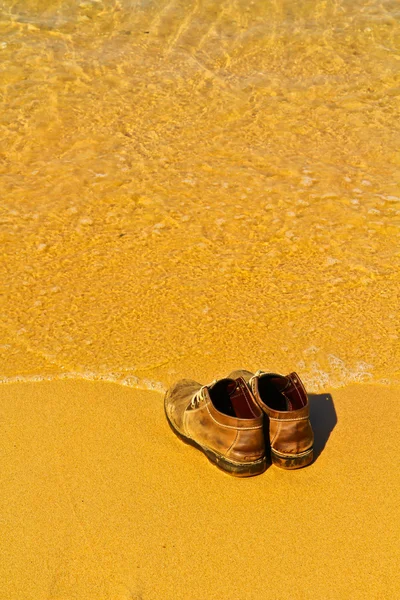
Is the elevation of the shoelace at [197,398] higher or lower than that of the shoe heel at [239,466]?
higher

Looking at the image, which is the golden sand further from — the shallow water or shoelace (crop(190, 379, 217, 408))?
shoelace (crop(190, 379, 217, 408))

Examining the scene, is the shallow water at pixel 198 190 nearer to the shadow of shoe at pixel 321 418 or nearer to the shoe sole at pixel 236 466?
the shadow of shoe at pixel 321 418

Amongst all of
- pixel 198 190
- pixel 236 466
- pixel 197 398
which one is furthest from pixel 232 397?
pixel 198 190

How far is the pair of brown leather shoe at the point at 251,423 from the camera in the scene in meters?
2.58

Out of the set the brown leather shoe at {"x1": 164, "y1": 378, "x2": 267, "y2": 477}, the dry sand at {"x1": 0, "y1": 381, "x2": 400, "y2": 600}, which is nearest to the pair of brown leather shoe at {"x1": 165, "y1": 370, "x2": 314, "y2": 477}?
the brown leather shoe at {"x1": 164, "y1": 378, "x2": 267, "y2": 477}

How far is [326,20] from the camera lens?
7.66 meters

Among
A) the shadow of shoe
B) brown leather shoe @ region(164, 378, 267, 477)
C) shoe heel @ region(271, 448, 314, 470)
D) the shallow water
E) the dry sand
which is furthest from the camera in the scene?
the shallow water

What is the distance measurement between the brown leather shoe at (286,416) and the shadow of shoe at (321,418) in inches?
7.3

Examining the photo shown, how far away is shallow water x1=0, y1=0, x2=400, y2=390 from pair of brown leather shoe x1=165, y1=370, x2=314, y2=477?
1.83 ft

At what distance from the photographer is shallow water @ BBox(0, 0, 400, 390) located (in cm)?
349

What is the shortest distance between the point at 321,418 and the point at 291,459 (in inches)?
16.8

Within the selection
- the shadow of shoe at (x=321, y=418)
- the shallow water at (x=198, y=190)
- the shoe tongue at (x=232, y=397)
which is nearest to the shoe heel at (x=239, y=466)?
the shoe tongue at (x=232, y=397)

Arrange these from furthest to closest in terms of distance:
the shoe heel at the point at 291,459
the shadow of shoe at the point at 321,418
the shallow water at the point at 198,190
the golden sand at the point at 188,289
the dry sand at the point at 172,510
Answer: the shallow water at the point at 198,190 → the shadow of shoe at the point at 321,418 → the shoe heel at the point at 291,459 → the golden sand at the point at 188,289 → the dry sand at the point at 172,510

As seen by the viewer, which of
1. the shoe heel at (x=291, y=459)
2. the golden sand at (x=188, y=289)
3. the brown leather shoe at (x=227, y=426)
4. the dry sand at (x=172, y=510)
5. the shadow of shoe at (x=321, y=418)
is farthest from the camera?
the shadow of shoe at (x=321, y=418)
